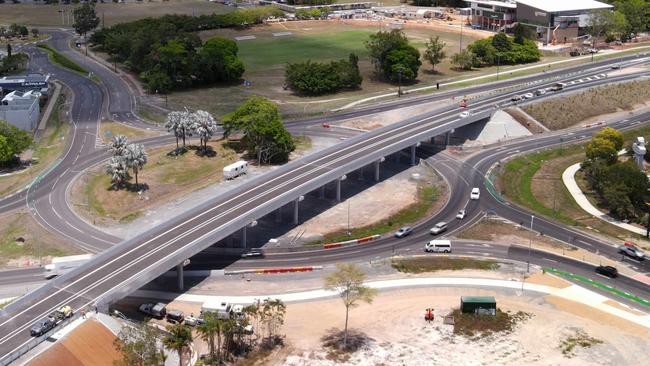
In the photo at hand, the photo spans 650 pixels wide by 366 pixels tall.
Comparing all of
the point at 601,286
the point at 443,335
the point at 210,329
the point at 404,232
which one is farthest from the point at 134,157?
the point at 601,286

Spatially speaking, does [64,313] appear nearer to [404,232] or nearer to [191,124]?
[404,232]

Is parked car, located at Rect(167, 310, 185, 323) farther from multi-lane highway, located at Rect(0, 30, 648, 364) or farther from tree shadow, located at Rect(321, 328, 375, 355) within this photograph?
tree shadow, located at Rect(321, 328, 375, 355)

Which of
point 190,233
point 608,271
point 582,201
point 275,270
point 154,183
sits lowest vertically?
point 275,270

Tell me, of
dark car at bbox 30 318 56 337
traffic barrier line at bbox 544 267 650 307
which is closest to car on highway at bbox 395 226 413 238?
traffic barrier line at bbox 544 267 650 307

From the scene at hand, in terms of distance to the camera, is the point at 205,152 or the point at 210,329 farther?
the point at 205,152

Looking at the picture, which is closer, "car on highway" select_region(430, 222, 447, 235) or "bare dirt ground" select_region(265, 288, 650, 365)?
"bare dirt ground" select_region(265, 288, 650, 365)

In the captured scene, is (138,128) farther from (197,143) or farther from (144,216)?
(144,216)
